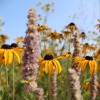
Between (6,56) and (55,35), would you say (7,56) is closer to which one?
(6,56)

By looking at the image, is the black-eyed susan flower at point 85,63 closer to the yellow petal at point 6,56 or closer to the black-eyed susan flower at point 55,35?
the yellow petal at point 6,56

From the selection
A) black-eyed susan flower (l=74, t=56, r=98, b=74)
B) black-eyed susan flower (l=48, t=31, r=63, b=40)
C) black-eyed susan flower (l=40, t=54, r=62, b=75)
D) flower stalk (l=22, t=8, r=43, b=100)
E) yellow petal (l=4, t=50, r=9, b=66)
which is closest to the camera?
flower stalk (l=22, t=8, r=43, b=100)

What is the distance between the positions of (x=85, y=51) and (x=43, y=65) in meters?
3.85

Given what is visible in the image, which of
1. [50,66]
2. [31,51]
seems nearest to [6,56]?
[50,66]

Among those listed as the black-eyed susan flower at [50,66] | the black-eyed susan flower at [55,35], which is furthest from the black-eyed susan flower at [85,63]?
the black-eyed susan flower at [55,35]

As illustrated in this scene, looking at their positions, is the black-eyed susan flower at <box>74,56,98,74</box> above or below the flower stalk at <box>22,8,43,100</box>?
below

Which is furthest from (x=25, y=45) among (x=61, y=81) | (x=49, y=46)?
(x=49, y=46)

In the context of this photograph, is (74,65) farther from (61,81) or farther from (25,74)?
(61,81)

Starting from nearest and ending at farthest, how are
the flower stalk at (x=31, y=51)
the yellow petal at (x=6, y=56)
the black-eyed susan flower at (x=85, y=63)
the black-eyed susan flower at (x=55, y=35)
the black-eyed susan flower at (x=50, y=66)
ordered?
the flower stalk at (x=31, y=51) → the yellow petal at (x=6, y=56) → the black-eyed susan flower at (x=50, y=66) → the black-eyed susan flower at (x=85, y=63) → the black-eyed susan flower at (x=55, y=35)

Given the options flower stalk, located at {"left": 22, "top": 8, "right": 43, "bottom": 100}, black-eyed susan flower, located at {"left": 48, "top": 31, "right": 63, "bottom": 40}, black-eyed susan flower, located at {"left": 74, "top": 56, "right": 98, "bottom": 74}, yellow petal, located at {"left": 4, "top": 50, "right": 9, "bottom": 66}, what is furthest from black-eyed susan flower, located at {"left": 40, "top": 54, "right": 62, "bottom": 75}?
black-eyed susan flower, located at {"left": 48, "top": 31, "right": 63, "bottom": 40}

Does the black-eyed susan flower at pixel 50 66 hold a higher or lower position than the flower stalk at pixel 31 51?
lower

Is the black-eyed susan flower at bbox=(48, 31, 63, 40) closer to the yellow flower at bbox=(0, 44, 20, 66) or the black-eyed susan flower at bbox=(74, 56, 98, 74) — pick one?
the black-eyed susan flower at bbox=(74, 56, 98, 74)

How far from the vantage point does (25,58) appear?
1.78 m

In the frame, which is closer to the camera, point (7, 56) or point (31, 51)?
point (31, 51)
